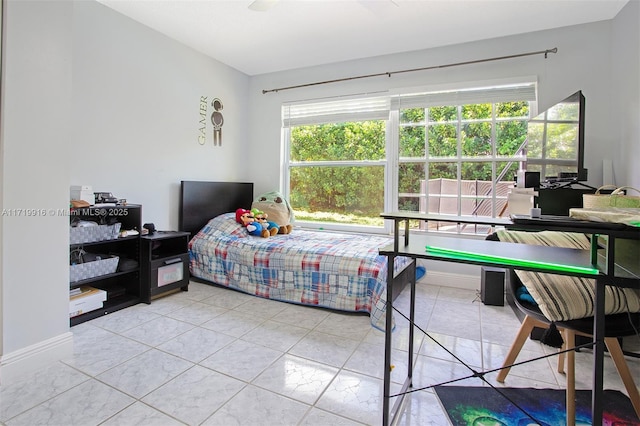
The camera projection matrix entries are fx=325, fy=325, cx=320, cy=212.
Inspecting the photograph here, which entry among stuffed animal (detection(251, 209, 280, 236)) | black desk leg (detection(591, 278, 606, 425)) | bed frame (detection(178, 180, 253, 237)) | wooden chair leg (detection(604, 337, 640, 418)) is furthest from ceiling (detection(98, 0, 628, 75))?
wooden chair leg (detection(604, 337, 640, 418))

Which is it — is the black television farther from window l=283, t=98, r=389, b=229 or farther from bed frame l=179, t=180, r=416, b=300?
bed frame l=179, t=180, r=416, b=300

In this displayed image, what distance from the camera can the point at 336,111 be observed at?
160 inches

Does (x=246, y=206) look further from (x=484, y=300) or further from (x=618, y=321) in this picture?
(x=618, y=321)

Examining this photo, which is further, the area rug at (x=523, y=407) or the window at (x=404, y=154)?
the window at (x=404, y=154)

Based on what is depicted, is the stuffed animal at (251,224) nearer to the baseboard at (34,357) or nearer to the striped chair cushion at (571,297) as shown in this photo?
the baseboard at (34,357)

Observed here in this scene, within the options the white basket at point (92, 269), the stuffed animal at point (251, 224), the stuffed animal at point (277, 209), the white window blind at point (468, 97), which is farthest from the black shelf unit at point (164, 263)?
the white window blind at point (468, 97)

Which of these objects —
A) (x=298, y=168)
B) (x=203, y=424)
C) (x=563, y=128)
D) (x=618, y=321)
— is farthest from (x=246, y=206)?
(x=618, y=321)

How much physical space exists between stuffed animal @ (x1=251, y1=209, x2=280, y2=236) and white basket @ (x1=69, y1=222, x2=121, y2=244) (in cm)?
144

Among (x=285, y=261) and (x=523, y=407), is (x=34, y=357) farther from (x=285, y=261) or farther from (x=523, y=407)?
(x=523, y=407)

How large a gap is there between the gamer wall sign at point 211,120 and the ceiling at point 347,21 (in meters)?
0.57

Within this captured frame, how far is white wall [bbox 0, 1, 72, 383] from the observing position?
1.66 meters

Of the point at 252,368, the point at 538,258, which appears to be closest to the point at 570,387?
the point at 538,258

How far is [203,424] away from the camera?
1389 millimetres

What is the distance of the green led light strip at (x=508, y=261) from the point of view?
102 cm
